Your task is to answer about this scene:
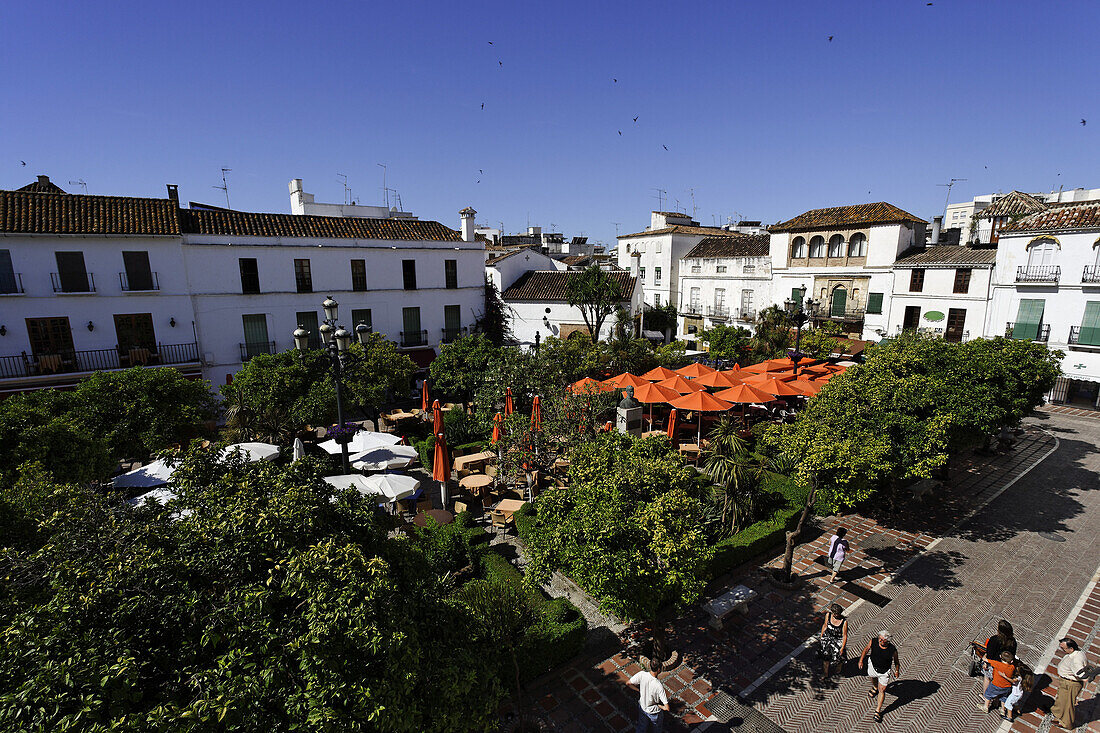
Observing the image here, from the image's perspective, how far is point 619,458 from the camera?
8266 mm

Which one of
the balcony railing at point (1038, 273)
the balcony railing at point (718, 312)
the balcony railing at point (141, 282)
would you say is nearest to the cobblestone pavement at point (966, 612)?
the balcony railing at point (1038, 273)

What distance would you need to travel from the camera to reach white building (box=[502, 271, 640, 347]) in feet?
117

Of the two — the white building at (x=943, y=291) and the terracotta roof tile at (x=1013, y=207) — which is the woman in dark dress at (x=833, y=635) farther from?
the terracotta roof tile at (x=1013, y=207)

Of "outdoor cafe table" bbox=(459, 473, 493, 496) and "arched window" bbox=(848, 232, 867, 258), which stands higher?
"arched window" bbox=(848, 232, 867, 258)

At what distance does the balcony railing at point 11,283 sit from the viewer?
20750mm

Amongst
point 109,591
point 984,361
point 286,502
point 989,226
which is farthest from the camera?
point 989,226

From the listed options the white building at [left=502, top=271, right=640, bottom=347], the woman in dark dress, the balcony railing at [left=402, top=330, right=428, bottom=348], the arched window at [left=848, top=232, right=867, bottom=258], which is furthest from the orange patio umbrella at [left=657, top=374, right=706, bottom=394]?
the arched window at [left=848, top=232, right=867, bottom=258]

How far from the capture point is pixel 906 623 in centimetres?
998

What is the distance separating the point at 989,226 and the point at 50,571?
41411mm

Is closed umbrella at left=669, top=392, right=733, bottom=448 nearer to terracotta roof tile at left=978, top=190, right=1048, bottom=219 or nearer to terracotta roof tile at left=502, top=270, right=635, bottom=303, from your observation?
terracotta roof tile at left=502, top=270, right=635, bottom=303

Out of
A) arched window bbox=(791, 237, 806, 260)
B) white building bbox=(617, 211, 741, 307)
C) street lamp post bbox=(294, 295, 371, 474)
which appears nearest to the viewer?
street lamp post bbox=(294, 295, 371, 474)

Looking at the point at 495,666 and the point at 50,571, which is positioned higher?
the point at 50,571

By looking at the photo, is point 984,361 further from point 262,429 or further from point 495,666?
point 262,429

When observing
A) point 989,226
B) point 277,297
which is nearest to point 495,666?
point 277,297
